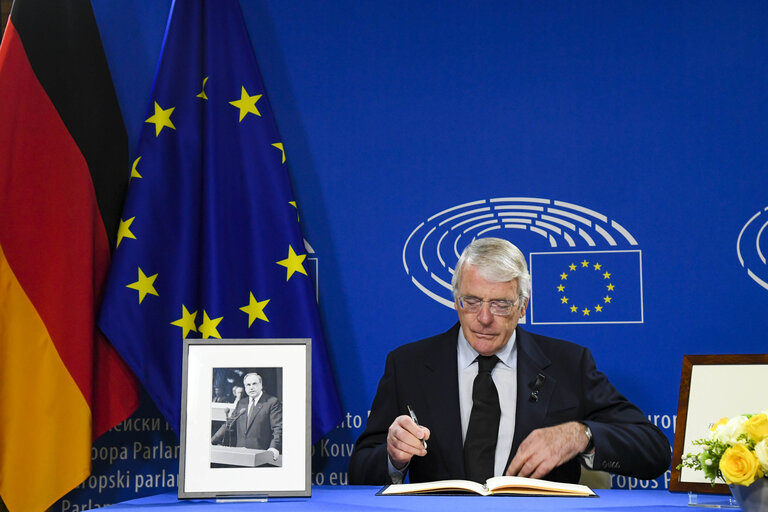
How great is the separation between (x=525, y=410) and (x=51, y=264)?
1.94m

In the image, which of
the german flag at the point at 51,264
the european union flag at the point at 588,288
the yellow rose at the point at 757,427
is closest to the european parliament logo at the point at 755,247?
the european union flag at the point at 588,288

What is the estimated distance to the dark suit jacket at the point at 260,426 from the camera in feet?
7.34

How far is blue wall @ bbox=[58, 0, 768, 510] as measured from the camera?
3.46 m

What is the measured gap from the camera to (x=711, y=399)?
2.28 meters

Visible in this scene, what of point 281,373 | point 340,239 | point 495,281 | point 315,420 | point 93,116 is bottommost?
point 315,420

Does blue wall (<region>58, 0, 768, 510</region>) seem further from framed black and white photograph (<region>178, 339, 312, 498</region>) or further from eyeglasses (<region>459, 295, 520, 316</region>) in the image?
framed black and white photograph (<region>178, 339, 312, 498</region>)

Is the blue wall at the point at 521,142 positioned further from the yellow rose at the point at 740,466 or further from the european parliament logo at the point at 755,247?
the yellow rose at the point at 740,466

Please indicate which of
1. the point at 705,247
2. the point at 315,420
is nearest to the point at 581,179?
the point at 705,247

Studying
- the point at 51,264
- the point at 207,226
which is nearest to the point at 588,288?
the point at 207,226

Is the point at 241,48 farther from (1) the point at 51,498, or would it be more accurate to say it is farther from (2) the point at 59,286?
(1) the point at 51,498

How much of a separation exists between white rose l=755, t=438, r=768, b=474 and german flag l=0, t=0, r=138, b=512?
253cm

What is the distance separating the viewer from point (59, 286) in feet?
10.9

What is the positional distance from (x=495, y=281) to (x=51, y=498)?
1.95 meters

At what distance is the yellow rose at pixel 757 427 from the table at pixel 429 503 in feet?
1.06
